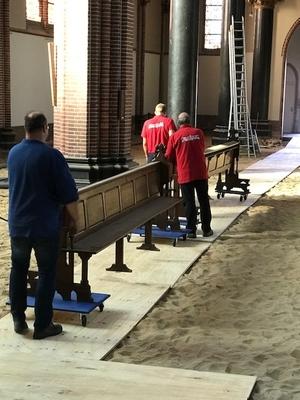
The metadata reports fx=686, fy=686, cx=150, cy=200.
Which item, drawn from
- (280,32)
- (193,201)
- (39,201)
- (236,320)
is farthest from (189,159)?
(280,32)

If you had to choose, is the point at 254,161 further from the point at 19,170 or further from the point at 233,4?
the point at 19,170

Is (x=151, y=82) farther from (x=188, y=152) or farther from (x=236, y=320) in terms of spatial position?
(x=236, y=320)

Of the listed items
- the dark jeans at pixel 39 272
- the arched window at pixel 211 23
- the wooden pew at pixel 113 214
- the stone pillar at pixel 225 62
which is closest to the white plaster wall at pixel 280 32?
the arched window at pixel 211 23

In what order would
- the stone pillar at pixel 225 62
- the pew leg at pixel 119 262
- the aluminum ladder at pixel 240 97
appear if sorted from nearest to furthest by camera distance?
the pew leg at pixel 119 262
the aluminum ladder at pixel 240 97
the stone pillar at pixel 225 62

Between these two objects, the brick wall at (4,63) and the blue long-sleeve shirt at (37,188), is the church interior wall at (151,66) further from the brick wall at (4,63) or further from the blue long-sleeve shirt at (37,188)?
the blue long-sleeve shirt at (37,188)

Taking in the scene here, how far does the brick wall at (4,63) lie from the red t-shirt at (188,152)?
480 inches

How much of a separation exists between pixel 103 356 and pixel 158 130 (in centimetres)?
583

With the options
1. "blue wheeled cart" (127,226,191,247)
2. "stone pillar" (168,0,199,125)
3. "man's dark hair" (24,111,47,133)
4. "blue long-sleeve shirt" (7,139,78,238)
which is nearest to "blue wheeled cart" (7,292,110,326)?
"blue long-sleeve shirt" (7,139,78,238)

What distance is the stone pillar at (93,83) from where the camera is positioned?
11.4m

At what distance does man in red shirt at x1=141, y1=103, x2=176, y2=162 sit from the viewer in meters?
10.3

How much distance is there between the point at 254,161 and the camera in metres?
18.8

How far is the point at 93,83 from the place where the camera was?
11.5 m

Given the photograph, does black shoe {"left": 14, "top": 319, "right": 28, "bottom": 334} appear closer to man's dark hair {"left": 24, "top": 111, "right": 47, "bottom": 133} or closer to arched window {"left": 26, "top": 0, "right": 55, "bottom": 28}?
man's dark hair {"left": 24, "top": 111, "right": 47, "bottom": 133}

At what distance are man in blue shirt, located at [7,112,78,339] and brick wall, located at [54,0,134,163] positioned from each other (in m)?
6.61
